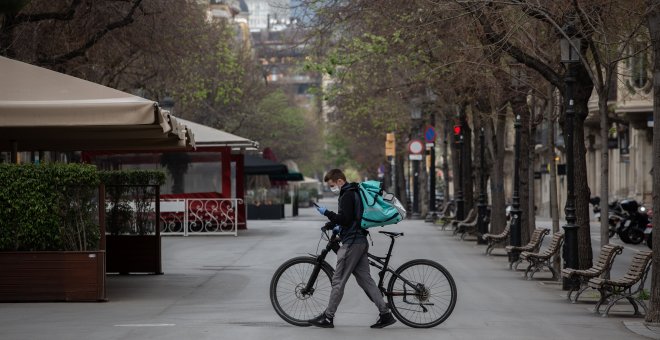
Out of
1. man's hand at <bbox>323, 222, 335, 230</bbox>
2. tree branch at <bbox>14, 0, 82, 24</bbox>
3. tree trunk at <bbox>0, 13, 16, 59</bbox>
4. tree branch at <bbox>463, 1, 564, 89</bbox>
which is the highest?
tree branch at <bbox>14, 0, 82, 24</bbox>

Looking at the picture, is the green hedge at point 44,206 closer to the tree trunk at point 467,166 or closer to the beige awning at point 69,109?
the beige awning at point 69,109

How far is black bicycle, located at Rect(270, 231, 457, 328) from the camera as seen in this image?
14.1m

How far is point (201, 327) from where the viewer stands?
14031 mm

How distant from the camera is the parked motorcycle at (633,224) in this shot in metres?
38.4

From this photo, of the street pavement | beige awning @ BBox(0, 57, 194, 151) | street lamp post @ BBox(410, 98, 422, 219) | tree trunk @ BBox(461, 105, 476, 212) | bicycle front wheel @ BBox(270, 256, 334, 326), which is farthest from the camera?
street lamp post @ BBox(410, 98, 422, 219)

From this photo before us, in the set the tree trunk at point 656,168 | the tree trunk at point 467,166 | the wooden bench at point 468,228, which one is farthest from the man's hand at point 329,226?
the tree trunk at point 467,166

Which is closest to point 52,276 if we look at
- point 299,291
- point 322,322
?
point 299,291

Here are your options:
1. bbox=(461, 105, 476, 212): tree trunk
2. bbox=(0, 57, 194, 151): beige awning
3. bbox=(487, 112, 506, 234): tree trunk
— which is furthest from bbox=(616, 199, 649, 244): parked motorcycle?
bbox=(0, 57, 194, 151): beige awning

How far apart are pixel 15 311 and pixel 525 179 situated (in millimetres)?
17450

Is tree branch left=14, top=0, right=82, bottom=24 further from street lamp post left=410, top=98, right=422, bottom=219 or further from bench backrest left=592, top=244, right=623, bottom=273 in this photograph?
street lamp post left=410, top=98, right=422, bottom=219

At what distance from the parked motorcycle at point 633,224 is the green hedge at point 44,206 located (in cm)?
2424

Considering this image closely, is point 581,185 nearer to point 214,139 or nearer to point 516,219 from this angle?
point 516,219

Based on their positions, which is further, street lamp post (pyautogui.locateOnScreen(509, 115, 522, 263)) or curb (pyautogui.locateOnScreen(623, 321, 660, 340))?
street lamp post (pyautogui.locateOnScreen(509, 115, 522, 263))

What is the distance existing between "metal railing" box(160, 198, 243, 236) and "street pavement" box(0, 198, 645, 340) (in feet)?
45.4
